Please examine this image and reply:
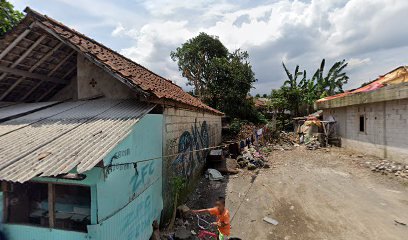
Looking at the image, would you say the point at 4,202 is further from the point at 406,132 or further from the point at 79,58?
the point at 406,132

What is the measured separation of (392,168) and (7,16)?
61.3ft

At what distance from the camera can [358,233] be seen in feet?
19.4

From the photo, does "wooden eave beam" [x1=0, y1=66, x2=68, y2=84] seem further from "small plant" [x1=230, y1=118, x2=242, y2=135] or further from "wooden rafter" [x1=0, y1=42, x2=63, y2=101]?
"small plant" [x1=230, y1=118, x2=242, y2=135]

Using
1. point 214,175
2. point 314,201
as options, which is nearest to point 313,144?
point 214,175

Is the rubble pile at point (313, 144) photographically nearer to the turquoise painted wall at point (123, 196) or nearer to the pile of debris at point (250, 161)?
the pile of debris at point (250, 161)

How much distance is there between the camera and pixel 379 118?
41.9 ft

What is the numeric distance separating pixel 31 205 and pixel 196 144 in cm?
681

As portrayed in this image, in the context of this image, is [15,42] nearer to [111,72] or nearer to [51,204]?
[111,72]

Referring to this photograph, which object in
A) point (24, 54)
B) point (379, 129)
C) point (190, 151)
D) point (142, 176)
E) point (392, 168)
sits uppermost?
point (24, 54)

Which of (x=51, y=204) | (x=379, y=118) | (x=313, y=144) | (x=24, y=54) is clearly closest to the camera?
(x=51, y=204)

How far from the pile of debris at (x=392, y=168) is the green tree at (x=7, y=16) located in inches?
699

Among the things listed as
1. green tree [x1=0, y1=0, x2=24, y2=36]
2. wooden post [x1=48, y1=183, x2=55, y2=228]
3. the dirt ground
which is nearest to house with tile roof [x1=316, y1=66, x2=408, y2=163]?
the dirt ground

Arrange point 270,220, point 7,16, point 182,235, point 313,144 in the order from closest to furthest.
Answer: point 182,235 < point 270,220 < point 7,16 < point 313,144

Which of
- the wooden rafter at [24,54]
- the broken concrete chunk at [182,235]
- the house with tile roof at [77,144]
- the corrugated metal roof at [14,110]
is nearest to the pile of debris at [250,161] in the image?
the house with tile roof at [77,144]
